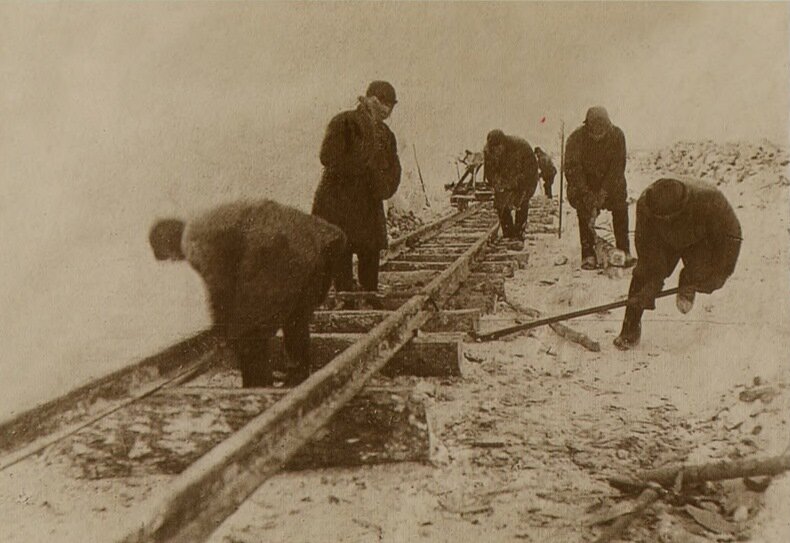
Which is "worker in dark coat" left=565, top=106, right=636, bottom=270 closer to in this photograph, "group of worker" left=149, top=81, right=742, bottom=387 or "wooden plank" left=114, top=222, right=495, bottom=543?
"group of worker" left=149, top=81, right=742, bottom=387

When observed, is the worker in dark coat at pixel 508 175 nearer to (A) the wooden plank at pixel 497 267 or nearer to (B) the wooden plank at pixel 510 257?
(B) the wooden plank at pixel 510 257

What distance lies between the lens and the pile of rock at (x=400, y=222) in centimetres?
823

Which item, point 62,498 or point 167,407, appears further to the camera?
point 167,407

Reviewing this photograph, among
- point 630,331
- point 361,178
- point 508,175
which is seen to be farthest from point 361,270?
point 508,175

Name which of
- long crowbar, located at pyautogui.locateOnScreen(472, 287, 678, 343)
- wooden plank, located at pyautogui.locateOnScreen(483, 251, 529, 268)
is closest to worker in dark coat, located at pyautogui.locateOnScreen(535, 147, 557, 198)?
wooden plank, located at pyautogui.locateOnScreen(483, 251, 529, 268)

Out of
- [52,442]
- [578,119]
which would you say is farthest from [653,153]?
[52,442]

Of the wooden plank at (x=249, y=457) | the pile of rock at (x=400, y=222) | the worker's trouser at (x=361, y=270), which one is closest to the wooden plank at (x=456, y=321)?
the worker's trouser at (x=361, y=270)

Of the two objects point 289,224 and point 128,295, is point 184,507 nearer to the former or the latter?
→ point 289,224

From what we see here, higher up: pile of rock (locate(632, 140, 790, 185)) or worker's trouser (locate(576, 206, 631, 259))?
pile of rock (locate(632, 140, 790, 185))

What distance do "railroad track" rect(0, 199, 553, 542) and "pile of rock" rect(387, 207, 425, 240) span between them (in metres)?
4.96

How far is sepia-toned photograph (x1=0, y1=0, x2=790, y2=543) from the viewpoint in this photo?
2.15 meters

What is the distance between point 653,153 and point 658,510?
12.1 ft

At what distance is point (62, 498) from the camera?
2.28 meters

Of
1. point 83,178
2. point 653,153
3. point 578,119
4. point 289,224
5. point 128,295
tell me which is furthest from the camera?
point 653,153
